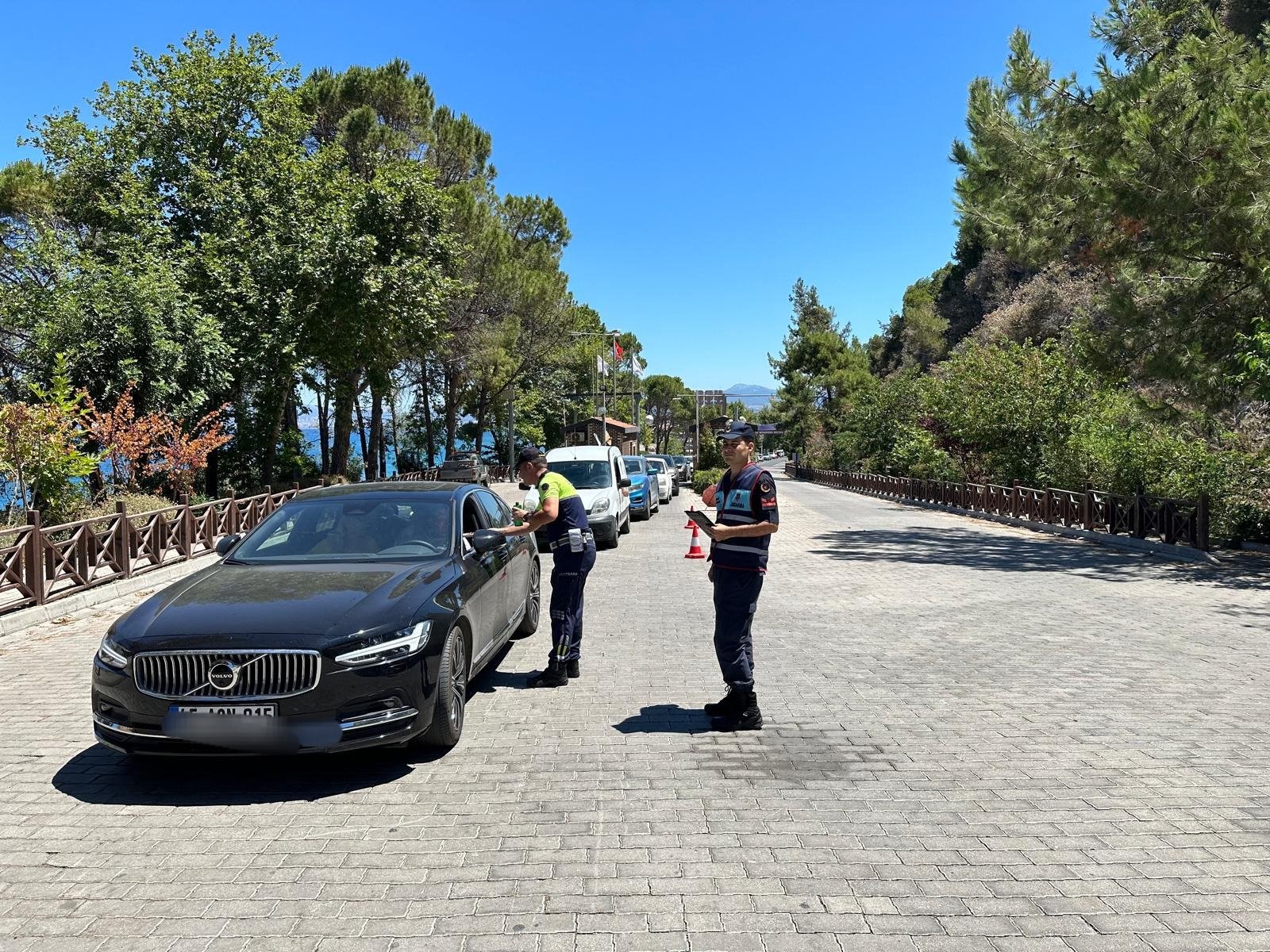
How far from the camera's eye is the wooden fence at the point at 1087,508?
16.5 m

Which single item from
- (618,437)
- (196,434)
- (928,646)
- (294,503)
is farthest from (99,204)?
(618,437)

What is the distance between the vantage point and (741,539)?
536cm

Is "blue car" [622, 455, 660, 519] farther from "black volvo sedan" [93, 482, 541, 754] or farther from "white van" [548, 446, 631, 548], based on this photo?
"black volvo sedan" [93, 482, 541, 754]

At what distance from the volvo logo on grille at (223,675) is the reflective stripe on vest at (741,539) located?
265 cm

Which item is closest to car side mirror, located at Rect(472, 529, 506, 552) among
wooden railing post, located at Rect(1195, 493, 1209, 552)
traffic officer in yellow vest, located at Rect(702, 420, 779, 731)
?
traffic officer in yellow vest, located at Rect(702, 420, 779, 731)

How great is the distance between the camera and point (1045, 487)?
2348 centimetres

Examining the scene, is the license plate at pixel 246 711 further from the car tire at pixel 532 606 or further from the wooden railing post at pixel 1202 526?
the wooden railing post at pixel 1202 526

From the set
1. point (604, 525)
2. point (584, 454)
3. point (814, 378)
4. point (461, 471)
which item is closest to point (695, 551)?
point (604, 525)

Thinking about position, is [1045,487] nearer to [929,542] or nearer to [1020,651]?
[929,542]

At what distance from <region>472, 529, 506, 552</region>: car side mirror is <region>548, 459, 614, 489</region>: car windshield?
1091 centimetres

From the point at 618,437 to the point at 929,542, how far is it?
133 feet

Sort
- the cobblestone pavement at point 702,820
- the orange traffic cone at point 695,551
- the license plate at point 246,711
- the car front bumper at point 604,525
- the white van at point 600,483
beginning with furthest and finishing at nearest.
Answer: the white van at point 600,483 < the car front bumper at point 604,525 < the orange traffic cone at point 695,551 < the license plate at point 246,711 < the cobblestone pavement at point 702,820

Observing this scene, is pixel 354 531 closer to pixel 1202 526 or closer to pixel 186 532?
pixel 186 532

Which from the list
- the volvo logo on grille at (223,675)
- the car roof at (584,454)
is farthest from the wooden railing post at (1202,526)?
the volvo logo on grille at (223,675)
